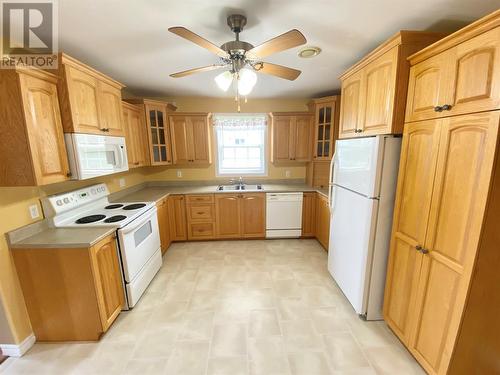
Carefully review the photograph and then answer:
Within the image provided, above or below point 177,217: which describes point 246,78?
above

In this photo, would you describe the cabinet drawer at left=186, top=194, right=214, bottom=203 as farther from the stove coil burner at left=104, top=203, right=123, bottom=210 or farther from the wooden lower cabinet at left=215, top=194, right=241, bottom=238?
the stove coil burner at left=104, top=203, right=123, bottom=210

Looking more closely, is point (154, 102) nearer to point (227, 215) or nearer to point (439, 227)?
point (227, 215)

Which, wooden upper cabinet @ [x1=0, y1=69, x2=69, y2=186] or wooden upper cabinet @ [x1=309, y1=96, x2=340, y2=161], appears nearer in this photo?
wooden upper cabinet @ [x1=0, y1=69, x2=69, y2=186]

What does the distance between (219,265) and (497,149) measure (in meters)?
2.77

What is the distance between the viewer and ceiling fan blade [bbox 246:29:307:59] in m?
1.16

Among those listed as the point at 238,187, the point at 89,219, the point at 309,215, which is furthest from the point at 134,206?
the point at 309,215

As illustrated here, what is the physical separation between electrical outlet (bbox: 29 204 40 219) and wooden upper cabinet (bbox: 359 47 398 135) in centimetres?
290

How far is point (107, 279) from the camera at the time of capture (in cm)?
185

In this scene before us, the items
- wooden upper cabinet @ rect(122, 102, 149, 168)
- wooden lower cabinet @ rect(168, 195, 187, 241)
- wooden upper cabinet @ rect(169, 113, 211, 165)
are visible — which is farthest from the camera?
wooden upper cabinet @ rect(169, 113, 211, 165)

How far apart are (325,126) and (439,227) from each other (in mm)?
2449

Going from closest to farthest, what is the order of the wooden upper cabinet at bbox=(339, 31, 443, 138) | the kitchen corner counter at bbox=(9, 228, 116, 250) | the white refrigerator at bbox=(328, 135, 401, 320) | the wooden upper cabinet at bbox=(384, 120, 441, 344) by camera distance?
the wooden upper cabinet at bbox=(384, 120, 441, 344), the wooden upper cabinet at bbox=(339, 31, 443, 138), the kitchen corner counter at bbox=(9, 228, 116, 250), the white refrigerator at bbox=(328, 135, 401, 320)

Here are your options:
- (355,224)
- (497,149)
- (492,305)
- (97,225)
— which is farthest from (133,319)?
(497,149)

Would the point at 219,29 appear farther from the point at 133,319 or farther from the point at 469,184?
the point at 133,319

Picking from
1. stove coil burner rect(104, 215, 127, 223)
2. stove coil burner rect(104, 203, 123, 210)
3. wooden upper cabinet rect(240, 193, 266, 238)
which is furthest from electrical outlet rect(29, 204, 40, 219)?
wooden upper cabinet rect(240, 193, 266, 238)
